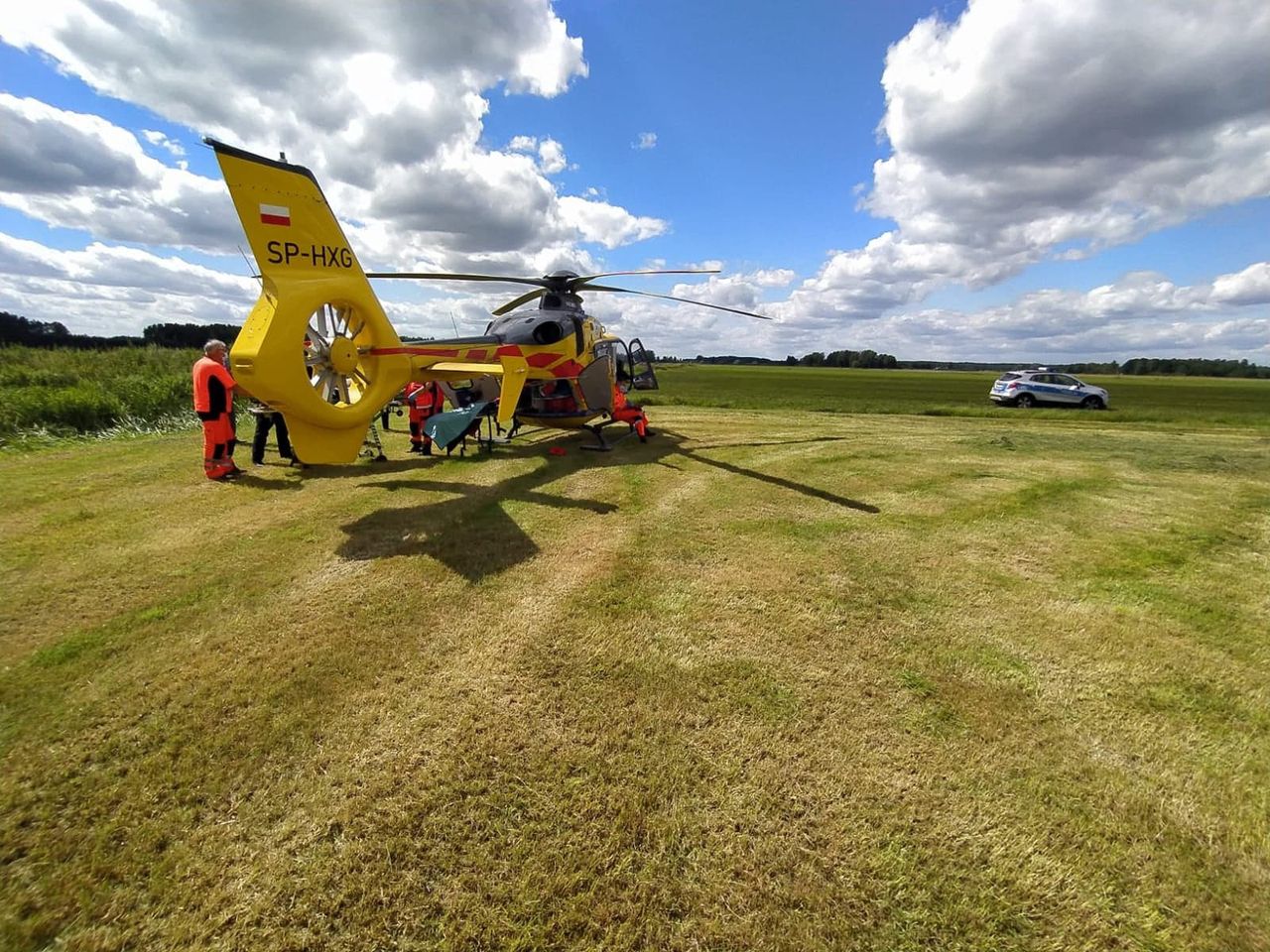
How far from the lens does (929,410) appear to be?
22.0m

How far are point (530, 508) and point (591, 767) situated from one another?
4.37 metres

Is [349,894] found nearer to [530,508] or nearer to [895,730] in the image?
[895,730]

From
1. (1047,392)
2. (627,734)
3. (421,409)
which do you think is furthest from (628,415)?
(1047,392)

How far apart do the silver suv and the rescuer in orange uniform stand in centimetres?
3448

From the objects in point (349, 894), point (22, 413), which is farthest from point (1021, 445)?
point (22, 413)

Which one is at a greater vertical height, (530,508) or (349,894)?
(530,508)

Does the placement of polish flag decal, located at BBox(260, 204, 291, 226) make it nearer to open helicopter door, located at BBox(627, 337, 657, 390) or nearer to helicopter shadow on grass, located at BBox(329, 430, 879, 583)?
helicopter shadow on grass, located at BBox(329, 430, 879, 583)

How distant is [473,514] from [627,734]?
13.8 ft

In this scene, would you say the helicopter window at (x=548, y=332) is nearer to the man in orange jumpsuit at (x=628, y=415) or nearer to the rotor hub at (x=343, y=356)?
the man in orange jumpsuit at (x=628, y=415)

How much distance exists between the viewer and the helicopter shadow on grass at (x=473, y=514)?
5.32 meters

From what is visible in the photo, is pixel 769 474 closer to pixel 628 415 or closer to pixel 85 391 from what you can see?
pixel 628 415

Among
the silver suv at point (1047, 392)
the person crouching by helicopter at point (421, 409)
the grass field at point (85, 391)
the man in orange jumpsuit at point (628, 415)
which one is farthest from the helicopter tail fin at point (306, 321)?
the silver suv at point (1047, 392)

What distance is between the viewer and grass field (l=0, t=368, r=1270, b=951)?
2107 millimetres

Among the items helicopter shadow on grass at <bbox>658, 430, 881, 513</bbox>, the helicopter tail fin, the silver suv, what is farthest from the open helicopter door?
the silver suv
